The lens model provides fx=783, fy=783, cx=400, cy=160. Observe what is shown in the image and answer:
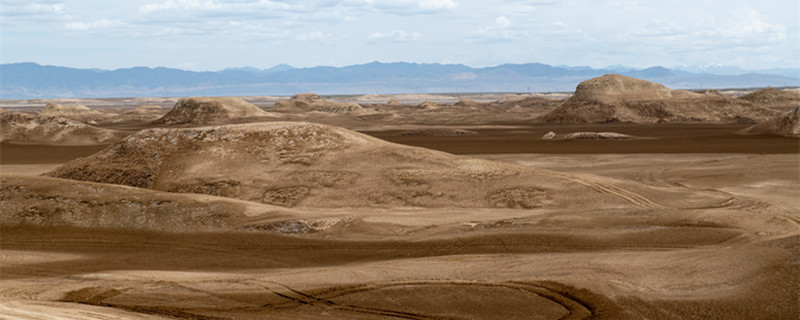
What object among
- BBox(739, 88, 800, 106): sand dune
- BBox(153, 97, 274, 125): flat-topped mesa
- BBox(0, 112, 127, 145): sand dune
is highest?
BBox(739, 88, 800, 106): sand dune

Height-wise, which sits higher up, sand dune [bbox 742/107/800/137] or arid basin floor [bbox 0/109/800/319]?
sand dune [bbox 742/107/800/137]

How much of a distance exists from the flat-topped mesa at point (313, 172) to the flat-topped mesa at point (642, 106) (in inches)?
1635

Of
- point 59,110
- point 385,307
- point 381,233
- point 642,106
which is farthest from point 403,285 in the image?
point 59,110

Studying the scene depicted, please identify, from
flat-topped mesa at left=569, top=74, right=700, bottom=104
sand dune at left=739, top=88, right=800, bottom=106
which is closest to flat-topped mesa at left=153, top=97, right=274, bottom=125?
flat-topped mesa at left=569, top=74, right=700, bottom=104

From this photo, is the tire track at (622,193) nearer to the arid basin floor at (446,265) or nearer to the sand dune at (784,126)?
the arid basin floor at (446,265)

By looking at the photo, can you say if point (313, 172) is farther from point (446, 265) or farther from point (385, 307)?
point (385, 307)

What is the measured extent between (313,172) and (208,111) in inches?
1749

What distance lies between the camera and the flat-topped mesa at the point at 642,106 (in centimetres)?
5903

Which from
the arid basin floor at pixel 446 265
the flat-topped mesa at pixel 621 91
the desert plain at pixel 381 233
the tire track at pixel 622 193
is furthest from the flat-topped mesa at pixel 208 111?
the arid basin floor at pixel 446 265

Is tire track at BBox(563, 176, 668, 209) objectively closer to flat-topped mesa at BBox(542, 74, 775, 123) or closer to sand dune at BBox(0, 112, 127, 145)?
sand dune at BBox(0, 112, 127, 145)

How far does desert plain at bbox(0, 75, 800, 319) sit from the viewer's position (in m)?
9.03

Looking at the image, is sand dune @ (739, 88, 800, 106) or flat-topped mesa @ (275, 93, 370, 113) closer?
sand dune @ (739, 88, 800, 106)

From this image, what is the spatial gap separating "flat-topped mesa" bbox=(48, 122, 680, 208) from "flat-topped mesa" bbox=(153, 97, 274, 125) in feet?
129

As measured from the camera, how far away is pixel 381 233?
14.2 metres
